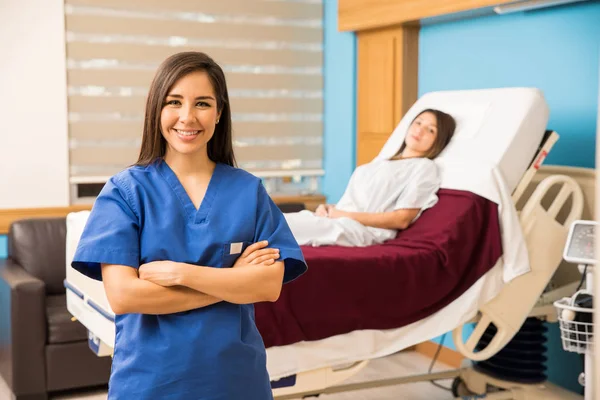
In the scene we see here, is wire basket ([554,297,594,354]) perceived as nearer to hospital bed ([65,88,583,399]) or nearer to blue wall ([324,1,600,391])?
hospital bed ([65,88,583,399])

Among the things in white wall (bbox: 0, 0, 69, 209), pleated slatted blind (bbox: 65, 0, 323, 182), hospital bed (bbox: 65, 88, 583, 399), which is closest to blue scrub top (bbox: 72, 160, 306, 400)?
hospital bed (bbox: 65, 88, 583, 399)

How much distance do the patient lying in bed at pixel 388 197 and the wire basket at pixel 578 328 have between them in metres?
0.73

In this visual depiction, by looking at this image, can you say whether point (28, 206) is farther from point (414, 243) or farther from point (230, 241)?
point (230, 241)

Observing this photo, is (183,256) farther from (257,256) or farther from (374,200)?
(374,200)

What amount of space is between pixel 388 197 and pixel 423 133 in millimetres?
326

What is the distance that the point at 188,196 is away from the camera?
5.41 feet

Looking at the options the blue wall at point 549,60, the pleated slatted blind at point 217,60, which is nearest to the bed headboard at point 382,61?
the blue wall at point 549,60

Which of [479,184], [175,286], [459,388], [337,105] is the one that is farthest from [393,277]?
[337,105]

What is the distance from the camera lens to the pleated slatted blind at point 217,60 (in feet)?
15.0

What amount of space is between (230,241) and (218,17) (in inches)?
138

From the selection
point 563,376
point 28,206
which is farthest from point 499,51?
point 28,206

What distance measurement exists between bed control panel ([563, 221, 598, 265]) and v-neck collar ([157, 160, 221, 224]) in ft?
5.78

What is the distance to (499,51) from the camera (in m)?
4.02

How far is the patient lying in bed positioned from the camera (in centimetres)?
335
